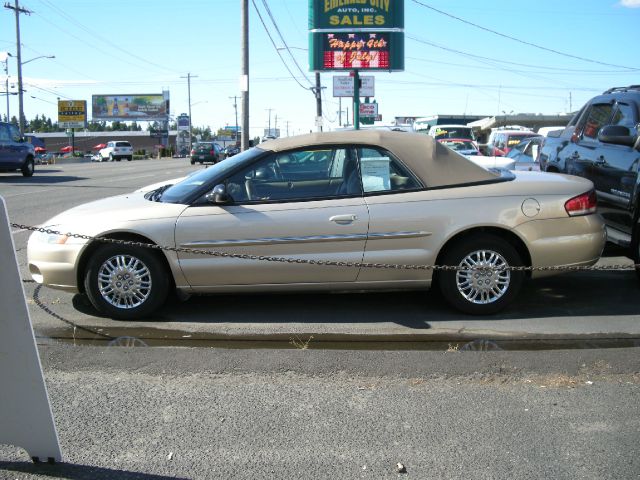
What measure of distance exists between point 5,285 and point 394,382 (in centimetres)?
239

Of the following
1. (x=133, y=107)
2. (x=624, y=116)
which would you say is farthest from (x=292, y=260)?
(x=133, y=107)

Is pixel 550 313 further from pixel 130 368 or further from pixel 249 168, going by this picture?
pixel 130 368

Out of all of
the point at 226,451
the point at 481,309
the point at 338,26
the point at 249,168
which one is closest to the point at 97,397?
the point at 226,451

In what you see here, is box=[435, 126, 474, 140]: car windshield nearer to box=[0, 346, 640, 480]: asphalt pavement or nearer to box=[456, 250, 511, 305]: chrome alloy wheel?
box=[456, 250, 511, 305]: chrome alloy wheel

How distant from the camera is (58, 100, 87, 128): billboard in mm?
87000

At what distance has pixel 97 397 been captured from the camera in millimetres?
3883

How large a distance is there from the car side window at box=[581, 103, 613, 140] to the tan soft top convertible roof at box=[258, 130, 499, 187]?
2.61m

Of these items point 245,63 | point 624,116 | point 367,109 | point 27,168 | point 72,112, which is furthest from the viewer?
point 72,112

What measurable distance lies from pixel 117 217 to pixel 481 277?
10.4 feet

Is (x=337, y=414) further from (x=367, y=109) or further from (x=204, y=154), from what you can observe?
(x=204, y=154)

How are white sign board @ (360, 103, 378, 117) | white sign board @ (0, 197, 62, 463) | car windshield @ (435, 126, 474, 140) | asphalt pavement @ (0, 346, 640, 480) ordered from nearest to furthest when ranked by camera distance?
white sign board @ (0, 197, 62, 463), asphalt pavement @ (0, 346, 640, 480), car windshield @ (435, 126, 474, 140), white sign board @ (360, 103, 378, 117)

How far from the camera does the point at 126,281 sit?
17.7 feet

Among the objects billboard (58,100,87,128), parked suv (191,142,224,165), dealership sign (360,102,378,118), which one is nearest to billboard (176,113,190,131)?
billboard (58,100,87,128)

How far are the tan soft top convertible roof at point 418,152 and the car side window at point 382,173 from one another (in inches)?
2.6
